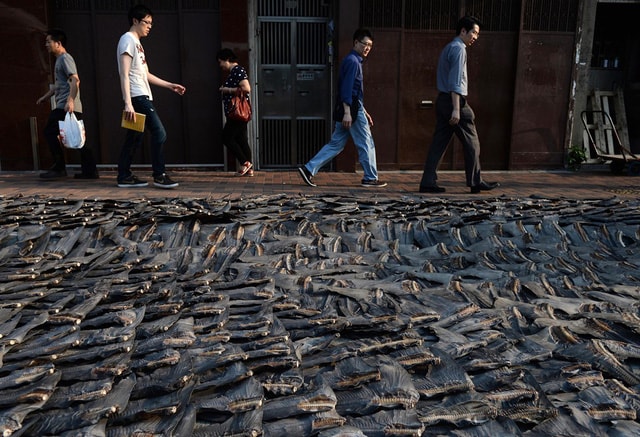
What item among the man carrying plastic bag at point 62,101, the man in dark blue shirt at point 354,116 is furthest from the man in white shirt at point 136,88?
the man in dark blue shirt at point 354,116

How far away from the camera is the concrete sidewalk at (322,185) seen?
6.61 metres

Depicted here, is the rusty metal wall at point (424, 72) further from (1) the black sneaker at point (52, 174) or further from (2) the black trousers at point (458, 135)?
(1) the black sneaker at point (52, 174)

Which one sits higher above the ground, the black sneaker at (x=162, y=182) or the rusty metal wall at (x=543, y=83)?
the rusty metal wall at (x=543, y=83)

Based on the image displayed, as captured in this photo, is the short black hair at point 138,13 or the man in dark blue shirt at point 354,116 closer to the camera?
the short black hair at point 138,13

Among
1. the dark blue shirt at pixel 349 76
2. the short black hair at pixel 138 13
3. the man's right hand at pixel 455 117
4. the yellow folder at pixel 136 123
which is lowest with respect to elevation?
the yellow folder at pixel 136 123

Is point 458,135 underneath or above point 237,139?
above

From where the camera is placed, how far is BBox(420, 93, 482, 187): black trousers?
6461 mm

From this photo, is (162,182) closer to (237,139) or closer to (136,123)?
(136,123)

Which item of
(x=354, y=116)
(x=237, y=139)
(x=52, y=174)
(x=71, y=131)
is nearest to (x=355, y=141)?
(x=354, y=116)

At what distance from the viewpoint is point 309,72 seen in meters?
8.91

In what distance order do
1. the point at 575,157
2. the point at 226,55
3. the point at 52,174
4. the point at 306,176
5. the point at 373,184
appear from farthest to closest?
the point at 575,157 → the point at 226,55 → the point at 52,174 → the point at 373,184 → the point at 306,176

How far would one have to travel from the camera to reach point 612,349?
209 cm

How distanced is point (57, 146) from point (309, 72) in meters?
3.64

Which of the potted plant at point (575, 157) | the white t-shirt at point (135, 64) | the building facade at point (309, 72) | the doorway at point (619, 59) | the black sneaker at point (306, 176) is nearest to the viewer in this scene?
the white t-shirt at point (135, 64)
